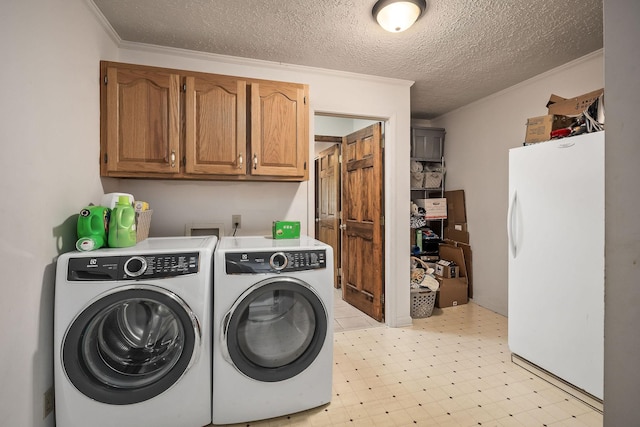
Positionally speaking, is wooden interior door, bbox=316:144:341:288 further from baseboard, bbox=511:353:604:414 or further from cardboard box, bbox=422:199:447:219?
baseboard, bbox=511:353:604:414

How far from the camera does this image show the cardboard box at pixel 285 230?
7.00 ft

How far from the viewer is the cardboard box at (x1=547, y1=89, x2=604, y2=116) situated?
2037 mm

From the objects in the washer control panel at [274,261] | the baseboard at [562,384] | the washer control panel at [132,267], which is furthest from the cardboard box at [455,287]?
the washer control panel at [132,267]

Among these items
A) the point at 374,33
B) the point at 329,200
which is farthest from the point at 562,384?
the point at 329,200

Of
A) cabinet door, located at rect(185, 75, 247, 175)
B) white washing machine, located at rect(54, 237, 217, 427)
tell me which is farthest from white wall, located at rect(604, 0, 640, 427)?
cabinet door, located at rect(185, 75, 247, 175)

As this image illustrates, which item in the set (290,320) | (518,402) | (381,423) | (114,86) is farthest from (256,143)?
(518,402)

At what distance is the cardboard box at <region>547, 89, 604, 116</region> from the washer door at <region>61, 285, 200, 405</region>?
280 centimetres

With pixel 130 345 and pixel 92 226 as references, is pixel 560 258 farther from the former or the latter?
pixel 92 226

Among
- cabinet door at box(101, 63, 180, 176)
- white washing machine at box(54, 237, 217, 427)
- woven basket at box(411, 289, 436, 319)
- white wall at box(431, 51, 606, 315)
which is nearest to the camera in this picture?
white washing machine at box(54, 237, 217, 427)

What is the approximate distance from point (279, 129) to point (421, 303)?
2.29 meters

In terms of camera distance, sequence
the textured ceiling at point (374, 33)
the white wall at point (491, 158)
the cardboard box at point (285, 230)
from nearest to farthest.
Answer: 1. the textured ceiling at point (374, 33)
2. the cardboard box at point (285, 230)
3. the white wall at point (491, 158)

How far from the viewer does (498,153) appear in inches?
132

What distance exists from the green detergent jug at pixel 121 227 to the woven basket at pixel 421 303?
2635mm

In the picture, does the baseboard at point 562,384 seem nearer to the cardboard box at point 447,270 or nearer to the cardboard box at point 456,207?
the cardboard box at point 447,270
